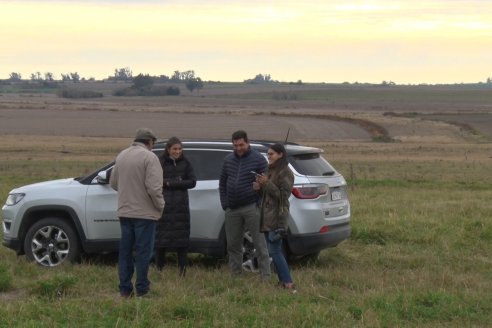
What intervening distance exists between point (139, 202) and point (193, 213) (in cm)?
204

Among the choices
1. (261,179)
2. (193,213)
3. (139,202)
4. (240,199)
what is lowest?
(193,213)

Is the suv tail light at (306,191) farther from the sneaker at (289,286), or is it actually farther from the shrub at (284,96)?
the shrub at (284,96)

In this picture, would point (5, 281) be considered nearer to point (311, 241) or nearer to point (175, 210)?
point (175, 210)

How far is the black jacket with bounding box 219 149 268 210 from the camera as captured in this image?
8.91 m

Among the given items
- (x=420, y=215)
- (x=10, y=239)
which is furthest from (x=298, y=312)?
(x=420, y=215)

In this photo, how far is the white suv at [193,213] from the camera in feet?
→ 31.9

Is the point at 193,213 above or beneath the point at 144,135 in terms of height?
beneath

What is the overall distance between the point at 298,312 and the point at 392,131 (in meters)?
58.3

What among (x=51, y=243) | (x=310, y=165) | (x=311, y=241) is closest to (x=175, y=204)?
(x=311, y=241)

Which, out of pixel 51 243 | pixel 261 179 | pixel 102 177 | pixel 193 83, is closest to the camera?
pixel 261 179

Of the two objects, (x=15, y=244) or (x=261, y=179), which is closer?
(x=261, y=179)

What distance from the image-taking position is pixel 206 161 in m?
10.3

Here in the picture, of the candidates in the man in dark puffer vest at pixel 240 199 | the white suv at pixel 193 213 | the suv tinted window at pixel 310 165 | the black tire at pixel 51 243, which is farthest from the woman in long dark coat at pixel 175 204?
the black tire at pixel 51 243

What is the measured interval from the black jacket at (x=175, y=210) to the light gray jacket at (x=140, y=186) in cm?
109
